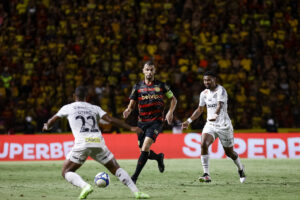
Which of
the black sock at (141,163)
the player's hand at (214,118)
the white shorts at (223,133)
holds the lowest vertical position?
the black sock at (141,163)

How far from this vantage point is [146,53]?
24.1m

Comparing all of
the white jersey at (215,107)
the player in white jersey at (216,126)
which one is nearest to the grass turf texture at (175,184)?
the player in white jersey at (216,126)

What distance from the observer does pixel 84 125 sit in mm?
8367

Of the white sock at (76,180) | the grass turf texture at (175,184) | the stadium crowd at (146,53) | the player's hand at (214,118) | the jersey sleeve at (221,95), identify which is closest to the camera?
the white sock at (76,180)

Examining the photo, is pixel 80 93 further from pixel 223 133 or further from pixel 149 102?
pixel 223 133

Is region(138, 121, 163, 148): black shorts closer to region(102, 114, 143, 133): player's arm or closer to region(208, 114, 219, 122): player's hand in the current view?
region(208, 114, 219, 122): player's hand

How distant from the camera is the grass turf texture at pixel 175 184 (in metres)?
9.17

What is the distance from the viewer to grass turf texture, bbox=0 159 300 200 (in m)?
9.17

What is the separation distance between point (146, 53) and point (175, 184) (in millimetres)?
13623

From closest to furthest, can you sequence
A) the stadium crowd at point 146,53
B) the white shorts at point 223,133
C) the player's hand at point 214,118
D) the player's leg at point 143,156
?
the player's leg at point 143,156, the player's hand at point 214,118, the white shorts at point 223,133, the stadium crowd at point 146,53

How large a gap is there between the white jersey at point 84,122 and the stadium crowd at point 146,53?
11.8 m

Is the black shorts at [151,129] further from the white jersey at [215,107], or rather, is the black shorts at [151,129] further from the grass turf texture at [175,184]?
the white jersey at [215,107]

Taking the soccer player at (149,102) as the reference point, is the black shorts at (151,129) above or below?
below

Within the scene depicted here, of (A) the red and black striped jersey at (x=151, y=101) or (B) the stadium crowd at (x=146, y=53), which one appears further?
(B) the stadium crowd at (x=146, y=53)
